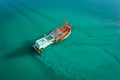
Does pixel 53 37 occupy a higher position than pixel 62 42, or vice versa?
pixel 62 42

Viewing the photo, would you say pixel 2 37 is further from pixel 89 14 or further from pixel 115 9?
pixel 115 9

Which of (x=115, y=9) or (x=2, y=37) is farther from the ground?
(x=115, y=9)

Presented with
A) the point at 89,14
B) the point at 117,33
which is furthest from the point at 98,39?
the point at 89,14

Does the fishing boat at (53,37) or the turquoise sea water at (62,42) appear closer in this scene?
the turquoise sea water at (62,42)

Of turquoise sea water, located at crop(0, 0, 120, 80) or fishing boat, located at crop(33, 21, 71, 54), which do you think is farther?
fishing boat, located at crop(33, 21, 71, 54)
